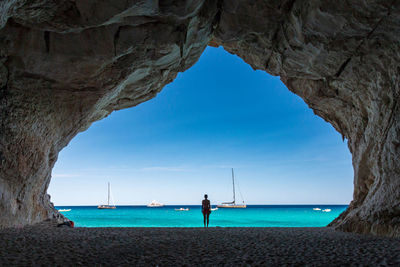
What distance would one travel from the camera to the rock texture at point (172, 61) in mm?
8805

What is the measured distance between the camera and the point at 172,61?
41.1 ft

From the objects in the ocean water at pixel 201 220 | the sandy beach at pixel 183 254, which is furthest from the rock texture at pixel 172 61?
the ocean water at pixel 201 220

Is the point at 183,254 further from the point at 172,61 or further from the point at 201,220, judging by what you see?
the point at 201,220

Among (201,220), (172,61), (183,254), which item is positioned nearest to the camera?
(183,254)

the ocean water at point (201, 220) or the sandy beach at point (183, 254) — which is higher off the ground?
the sandy beach at point (183, 254)

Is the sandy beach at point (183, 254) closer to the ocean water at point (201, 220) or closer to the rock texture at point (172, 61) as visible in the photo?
the rock texture at point (172, 61)

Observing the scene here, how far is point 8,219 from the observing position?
9727 mm

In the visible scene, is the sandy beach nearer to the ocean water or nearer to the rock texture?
the rock texture

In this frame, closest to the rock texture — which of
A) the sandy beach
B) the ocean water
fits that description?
the sandy beach

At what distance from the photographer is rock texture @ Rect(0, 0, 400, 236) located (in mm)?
8805

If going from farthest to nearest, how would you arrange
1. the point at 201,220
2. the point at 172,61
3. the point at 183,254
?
1. the point at 201,220
2. the point at 172,61
3. the point at 183,254

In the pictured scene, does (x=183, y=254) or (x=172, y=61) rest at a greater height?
(x=172, y=61)

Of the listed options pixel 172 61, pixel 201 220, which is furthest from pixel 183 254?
pixel 201 220

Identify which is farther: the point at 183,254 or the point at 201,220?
the point at 201,220
